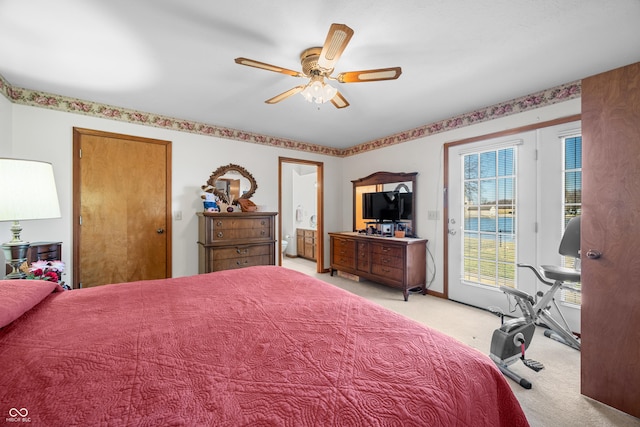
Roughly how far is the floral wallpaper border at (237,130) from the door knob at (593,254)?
1719mm

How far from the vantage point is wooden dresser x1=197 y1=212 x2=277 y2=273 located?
3262mm

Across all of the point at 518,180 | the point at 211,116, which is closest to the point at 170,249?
the point at 211,116

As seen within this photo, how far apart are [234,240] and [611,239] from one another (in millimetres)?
3332

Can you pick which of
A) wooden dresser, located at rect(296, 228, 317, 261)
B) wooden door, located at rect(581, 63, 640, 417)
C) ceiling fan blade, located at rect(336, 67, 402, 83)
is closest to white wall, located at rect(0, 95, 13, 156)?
ceiling fan blade, located at rect(336, 67, 402, 83)

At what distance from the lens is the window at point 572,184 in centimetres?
252

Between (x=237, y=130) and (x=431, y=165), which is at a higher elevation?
(x=237, y=130)

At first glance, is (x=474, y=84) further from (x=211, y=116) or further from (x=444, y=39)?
(x=211, y=116)

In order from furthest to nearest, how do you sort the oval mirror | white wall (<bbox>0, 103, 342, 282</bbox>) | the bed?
the oval mirror
white wall (<bbox>0, 103, 342, 282</bbox>)
the bed

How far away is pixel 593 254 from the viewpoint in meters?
1.61

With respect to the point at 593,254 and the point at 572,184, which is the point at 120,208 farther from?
the point at 572,184

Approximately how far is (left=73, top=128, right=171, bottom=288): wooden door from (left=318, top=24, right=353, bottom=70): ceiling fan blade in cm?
260

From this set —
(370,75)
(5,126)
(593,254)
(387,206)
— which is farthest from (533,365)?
(5,126)

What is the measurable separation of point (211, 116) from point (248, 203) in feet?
3.96

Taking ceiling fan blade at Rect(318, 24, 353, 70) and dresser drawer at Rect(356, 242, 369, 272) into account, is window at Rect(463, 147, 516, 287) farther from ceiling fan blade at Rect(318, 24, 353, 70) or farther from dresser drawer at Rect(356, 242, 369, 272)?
ceiling fan blade at Rect(318, 24, 353, 70)
